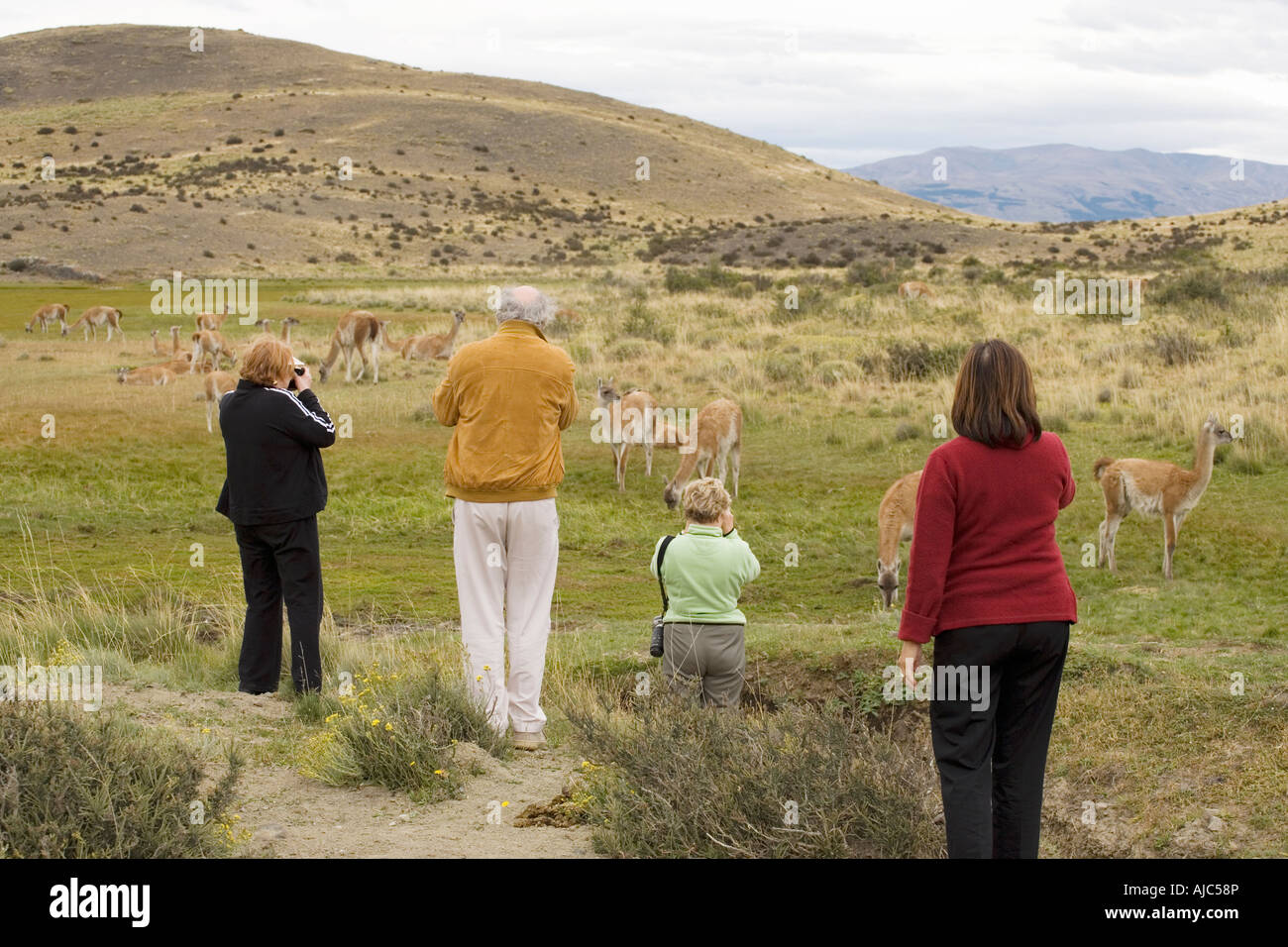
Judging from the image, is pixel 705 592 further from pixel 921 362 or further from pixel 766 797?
pixel 921 362

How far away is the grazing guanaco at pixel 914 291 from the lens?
104 ft

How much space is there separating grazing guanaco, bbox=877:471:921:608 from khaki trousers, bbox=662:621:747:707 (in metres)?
4.46

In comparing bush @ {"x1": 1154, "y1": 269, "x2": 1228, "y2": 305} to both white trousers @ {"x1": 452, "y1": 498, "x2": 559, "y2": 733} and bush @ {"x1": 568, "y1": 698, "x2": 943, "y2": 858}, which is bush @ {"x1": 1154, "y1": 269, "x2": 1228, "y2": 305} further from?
bush @ {"x1": 568, "y1": 698, "x2": 943, "y2": 858}

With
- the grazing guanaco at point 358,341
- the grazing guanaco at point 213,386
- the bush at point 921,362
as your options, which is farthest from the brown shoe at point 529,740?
the grazing guanaco at point 358,341

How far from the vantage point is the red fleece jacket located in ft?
13.3

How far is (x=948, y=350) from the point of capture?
22.6 metres

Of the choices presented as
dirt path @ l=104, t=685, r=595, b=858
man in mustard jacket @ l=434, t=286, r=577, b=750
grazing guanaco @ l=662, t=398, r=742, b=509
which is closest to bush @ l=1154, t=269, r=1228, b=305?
grazing guanaco @ l=662, t=398, r=742, b=509

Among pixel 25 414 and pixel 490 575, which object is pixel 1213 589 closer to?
pixel 490 575

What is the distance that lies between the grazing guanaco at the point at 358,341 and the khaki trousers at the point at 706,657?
17183 millimetres

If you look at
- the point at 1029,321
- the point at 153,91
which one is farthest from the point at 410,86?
the point at 1029,321

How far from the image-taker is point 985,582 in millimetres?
4066

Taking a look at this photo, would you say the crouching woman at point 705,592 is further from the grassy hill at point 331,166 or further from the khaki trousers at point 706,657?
the grassy hill at point 331,166

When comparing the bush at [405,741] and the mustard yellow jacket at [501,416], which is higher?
the mustard yellow jacket at [501,416]

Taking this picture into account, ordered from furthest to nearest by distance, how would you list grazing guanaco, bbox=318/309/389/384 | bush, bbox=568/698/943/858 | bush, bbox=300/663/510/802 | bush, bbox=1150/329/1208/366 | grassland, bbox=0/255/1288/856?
grazing guanaco, bbox=318/309/389/384
bush, bbox=1150/329/1208/366
grassland, bbox=0/255/1288/856
bush, bbox=300/663/510/802
bush, bbox=568/698/943/858
